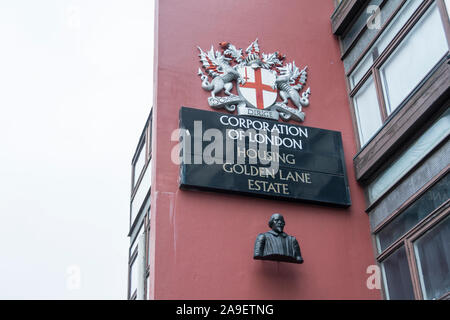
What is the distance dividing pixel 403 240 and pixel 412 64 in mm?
2970

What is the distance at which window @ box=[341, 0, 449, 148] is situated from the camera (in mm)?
11328

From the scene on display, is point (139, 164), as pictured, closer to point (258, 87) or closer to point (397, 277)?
point (258, 87)

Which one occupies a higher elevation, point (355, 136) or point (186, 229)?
point (355, 136)

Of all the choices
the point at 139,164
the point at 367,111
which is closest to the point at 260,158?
the point at 367,111

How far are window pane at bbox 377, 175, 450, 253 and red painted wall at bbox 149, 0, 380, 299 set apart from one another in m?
0.39

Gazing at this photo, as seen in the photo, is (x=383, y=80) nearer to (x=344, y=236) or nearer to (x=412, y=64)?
(x=412, y=64)

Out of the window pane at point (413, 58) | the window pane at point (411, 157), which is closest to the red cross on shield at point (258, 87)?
the window pane at point (413, 58)

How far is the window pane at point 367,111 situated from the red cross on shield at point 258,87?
1.63m

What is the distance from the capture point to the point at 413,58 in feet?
38.6

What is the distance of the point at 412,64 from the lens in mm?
11773

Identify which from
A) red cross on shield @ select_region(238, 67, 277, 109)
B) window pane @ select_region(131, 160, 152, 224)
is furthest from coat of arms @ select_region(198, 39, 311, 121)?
window pane @ select_region(131, 160, 152, 224)

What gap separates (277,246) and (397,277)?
1.97m
